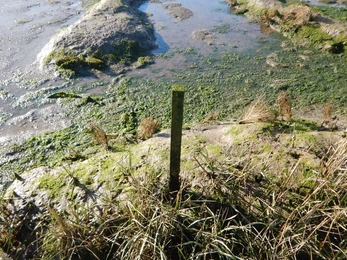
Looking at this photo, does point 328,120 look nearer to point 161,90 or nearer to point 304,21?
point 161,90

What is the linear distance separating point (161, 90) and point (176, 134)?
138 inches

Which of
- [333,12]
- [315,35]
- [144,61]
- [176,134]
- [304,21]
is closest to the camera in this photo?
[176,134]

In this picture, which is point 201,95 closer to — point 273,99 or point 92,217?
point 273,99

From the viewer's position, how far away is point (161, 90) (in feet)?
20.2

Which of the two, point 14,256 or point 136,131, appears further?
point 136,131

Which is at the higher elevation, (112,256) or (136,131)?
(112,256)

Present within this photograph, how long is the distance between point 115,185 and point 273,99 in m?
3.68

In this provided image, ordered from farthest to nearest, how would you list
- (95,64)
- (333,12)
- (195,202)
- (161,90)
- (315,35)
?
(333,12)
(315,35)
(95,64)
(161,90)
(195,202)

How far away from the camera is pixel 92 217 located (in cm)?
287

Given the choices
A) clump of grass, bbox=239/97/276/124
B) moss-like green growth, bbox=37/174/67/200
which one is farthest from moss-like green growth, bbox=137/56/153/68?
moss-like green growth, bbox=37/174/67/200

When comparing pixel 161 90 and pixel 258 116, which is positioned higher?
pixel 258 116

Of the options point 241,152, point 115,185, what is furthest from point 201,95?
point 115,185

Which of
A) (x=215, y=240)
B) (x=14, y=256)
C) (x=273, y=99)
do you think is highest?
(x=215, y=240)

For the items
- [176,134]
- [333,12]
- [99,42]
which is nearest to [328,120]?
[176,134]
